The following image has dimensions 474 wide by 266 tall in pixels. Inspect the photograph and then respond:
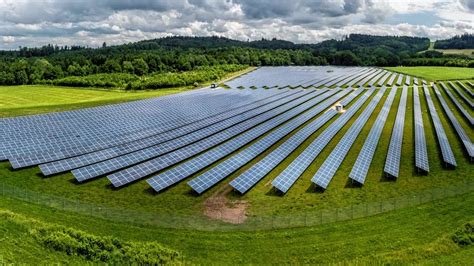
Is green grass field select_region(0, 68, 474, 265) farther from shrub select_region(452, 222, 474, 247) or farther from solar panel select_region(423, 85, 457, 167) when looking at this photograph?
solar panel select_region(423, 85, 457, 167)

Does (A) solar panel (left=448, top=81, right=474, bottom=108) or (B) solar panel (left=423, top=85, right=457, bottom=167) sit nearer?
(B) solar panel (left=423, top=85, right=457, bottom=167)

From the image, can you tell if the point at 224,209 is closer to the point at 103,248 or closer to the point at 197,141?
the point at 103,248

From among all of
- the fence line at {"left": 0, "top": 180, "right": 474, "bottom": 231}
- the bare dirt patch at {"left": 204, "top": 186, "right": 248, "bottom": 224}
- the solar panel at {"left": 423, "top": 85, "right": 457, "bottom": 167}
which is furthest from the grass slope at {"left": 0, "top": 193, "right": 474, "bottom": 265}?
the solar panel at {"left": 423, "top": 85, "right": 457, "bottom": 167}

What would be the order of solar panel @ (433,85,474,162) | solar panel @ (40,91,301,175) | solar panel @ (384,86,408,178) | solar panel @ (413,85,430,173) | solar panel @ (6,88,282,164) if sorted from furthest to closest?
solar panel @ (433,85,474,162)
solar panel @ (413,85,430,173)
solar panel @ (384,86,408,178)
solar panel @ (6,88,282,164)
solar panel @ (40,91,301,175)

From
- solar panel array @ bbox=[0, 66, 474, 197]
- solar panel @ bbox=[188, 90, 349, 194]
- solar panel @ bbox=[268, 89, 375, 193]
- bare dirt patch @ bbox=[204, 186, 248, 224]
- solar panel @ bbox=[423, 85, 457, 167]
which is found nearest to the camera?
bare dirt patch @ bbox=[204, 186, 248, 224]

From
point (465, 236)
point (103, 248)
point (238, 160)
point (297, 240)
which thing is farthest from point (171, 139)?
point (465, 236)

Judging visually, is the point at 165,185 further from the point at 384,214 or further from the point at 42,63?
the point at 42,63
